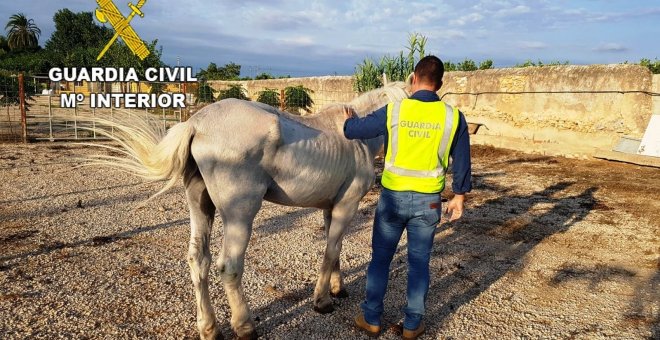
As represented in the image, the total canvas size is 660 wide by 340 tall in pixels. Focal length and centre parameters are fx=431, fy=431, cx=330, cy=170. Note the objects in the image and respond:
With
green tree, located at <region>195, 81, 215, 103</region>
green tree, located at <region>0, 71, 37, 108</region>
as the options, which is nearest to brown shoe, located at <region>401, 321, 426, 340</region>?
green tree, located at <region>0, 71, 37, 108</region>

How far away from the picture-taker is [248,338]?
3.20 metres

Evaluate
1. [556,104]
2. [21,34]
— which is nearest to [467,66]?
[556,104]


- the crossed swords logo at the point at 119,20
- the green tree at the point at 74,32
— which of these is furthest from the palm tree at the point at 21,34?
the crossed swords logo at the point at 119,20

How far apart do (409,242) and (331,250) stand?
71 cm

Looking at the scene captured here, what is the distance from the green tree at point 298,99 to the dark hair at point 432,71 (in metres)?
15.1

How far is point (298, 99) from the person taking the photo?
18562 millimetres

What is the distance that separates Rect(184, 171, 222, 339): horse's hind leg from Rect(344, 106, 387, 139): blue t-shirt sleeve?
1.16 metres

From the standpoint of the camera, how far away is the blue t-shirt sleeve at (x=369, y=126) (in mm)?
3045

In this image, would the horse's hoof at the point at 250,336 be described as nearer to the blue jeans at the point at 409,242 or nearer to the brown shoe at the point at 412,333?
the blue jeans at the point at 409,242

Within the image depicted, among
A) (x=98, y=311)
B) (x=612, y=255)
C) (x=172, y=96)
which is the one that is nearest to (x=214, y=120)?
(x=98, y=311)

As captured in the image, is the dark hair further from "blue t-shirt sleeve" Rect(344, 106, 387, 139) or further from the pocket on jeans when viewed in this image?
the pocket on jeans

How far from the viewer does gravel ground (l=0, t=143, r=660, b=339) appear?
3.50 m

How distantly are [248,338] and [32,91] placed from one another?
55.7ft

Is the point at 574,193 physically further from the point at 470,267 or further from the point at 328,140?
the point at 328,140
